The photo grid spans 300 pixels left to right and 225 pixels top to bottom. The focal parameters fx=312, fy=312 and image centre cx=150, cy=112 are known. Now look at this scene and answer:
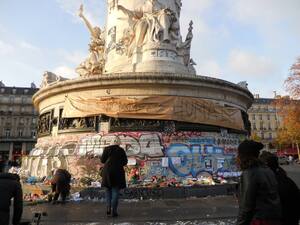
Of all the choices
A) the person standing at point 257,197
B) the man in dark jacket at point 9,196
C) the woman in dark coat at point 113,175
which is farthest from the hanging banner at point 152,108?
the person standing at point 257,197

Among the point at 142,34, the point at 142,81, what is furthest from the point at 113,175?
the point at 142,34

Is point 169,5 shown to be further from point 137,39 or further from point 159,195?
point 159,195

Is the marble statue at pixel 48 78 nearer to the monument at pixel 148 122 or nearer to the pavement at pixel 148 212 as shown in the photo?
the monument at pixel 148 122

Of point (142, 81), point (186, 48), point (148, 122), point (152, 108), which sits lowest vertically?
point (148, 122)

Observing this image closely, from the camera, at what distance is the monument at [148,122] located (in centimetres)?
1281

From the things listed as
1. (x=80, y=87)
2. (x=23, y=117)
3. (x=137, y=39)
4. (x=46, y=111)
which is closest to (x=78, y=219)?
(x=80, y=87)

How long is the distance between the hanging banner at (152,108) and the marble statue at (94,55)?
574 cm

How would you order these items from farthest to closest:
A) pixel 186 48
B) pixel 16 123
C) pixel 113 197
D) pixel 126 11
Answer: pixel 16 123, pixel 186 48, pixel 126 11, pixel 113 197

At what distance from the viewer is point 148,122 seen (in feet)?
43.9

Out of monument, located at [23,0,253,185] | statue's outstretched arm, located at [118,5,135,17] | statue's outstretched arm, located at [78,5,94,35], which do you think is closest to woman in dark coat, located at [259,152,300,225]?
monument, located at [23,0,253,185]

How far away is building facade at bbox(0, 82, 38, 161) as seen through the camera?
6706 cm

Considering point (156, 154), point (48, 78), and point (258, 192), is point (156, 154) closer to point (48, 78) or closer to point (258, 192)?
point (48, 78)

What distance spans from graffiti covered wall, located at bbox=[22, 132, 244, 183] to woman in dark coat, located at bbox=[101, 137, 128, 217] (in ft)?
14.1

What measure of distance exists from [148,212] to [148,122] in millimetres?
5609
